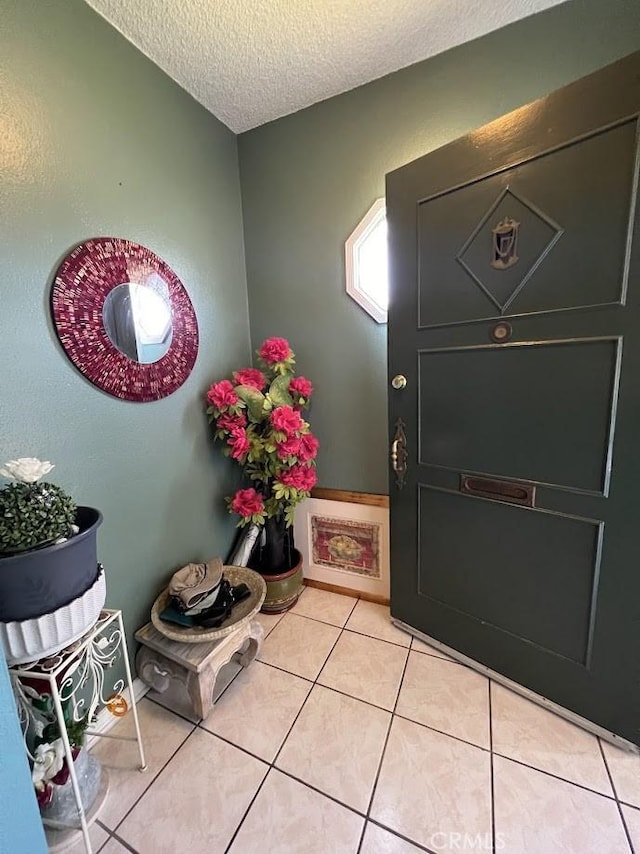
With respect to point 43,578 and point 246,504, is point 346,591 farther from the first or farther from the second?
point 43,578

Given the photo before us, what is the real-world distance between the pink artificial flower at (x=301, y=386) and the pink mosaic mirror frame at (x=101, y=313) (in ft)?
1.66

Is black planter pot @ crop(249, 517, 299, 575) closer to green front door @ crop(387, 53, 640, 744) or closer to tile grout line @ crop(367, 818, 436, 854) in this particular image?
green front door @ crop(387, 53, 640, 744)

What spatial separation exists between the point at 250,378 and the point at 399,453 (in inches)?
30.3

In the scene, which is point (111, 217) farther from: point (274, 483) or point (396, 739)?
point (396, 739)

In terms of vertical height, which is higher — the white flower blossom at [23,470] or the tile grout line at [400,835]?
the white flower blossom at [23,470]

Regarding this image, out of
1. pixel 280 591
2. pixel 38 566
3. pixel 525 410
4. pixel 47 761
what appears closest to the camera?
pixel 38 566

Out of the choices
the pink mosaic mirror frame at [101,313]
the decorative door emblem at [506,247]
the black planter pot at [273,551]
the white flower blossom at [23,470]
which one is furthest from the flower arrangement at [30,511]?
the decorative door emblem at [506,247]

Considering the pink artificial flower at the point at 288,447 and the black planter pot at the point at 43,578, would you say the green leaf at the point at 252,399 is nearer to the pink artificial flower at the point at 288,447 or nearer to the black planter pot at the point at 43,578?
the pink artificial flower at the point at 288,447

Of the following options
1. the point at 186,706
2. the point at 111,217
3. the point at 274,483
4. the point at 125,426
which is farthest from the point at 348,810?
the point at 111,217

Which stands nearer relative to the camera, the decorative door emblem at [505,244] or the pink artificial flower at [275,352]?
the decorative door emblem at [505,244]

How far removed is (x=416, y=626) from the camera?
5.03 ft

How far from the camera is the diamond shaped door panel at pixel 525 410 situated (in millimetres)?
1006

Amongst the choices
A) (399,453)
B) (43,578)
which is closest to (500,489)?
(399,453)

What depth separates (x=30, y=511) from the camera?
0.75 metres
